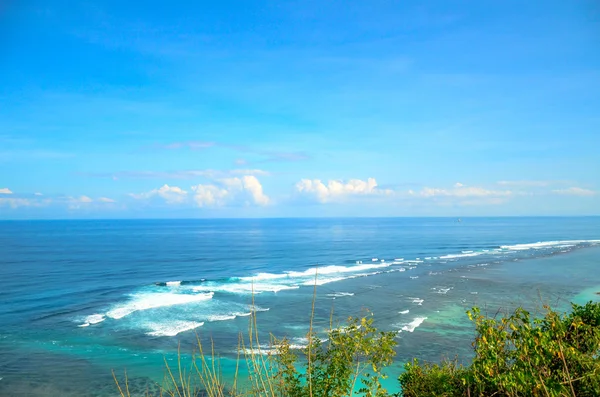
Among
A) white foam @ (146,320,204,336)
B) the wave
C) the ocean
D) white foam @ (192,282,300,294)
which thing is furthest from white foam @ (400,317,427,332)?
white foam @ (192,282,300,294)

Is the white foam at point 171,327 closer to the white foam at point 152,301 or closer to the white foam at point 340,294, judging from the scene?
the white foam at point 152,301

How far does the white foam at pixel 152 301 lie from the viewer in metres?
33.0

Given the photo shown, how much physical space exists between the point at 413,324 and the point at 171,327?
17.7 meters

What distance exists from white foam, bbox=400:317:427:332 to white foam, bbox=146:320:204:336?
48.6ft

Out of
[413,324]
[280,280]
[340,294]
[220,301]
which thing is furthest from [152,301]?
[413,324]

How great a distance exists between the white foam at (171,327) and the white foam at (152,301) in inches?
162

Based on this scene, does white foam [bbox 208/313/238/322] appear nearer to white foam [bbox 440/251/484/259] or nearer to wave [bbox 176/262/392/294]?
wave [bbox 176/262/392/294]

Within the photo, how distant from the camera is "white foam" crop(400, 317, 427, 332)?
93.6ft

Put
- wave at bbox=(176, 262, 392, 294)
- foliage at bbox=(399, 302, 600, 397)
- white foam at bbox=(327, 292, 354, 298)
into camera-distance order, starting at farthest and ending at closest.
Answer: wave at bbox=(176, 262, 392, 294) < white foam at bbox=(327, 292, 354, 298) < foliage at bbox=(399, 302, 600, 397)

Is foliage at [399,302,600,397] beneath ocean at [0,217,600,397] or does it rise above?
above

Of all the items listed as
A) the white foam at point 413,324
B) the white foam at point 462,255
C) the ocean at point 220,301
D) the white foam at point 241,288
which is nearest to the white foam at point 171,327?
the ocean at point 220,301

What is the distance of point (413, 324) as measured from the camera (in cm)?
2977

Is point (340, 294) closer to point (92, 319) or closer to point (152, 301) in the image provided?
point (152, 301)

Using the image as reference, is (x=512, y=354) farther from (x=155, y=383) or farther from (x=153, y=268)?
(x=153, y=268)
